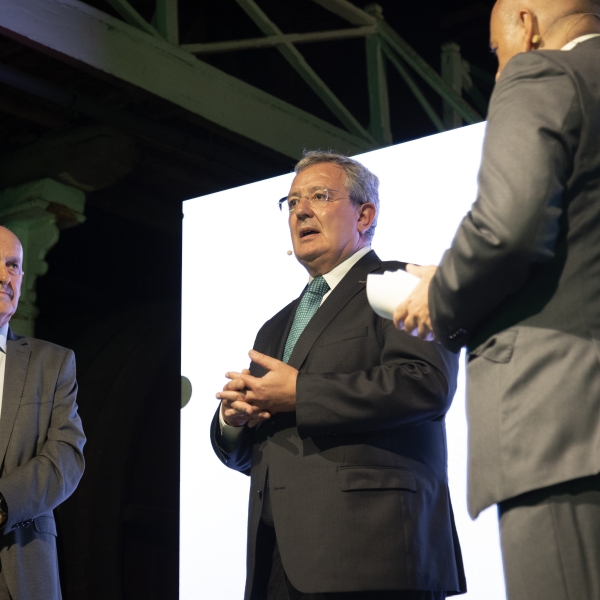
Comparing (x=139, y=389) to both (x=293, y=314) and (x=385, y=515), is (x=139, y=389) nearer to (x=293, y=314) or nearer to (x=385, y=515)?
(x=293, y=314)

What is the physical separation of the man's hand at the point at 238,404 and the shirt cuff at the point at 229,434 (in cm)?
11

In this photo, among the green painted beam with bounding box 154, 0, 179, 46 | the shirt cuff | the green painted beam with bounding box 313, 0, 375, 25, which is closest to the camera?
the shirt cuff

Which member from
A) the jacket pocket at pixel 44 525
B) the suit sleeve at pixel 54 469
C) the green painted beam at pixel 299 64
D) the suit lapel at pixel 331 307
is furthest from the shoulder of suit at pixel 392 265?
the green painted beam at pixel 299 64

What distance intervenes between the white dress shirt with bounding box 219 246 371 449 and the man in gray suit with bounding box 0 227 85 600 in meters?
0.60

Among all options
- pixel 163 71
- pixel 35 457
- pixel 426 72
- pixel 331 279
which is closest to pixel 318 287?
pixel 331 279

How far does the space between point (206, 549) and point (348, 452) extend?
1.40 metres

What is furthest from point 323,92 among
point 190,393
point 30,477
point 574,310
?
point 574,310

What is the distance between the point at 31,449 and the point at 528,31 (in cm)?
181

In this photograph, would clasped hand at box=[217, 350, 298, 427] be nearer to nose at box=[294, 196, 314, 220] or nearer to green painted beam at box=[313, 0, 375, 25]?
nose at box=[294, 196, 314, 220]

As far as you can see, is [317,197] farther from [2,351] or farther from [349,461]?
[2,351]

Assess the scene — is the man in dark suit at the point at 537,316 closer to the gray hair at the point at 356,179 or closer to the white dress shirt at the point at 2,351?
the gray hair at the point at 356,179

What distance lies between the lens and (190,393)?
3322 mm

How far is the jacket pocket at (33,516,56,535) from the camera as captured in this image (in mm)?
2444

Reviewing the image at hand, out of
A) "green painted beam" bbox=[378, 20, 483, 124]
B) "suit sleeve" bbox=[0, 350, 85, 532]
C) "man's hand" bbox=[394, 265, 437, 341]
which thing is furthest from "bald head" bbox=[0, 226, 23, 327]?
"green painted beam" bbox=[378, 20, 483, 124]
